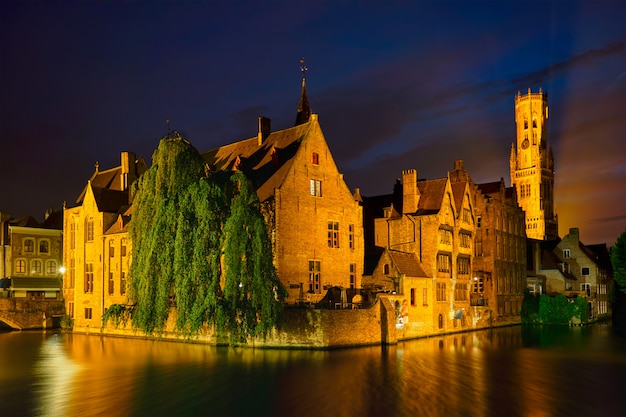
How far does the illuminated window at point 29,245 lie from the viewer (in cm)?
6850

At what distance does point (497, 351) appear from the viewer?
4069 cm

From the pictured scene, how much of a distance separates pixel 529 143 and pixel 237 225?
5733 inches

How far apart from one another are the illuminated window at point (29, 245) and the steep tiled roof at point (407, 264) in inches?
1652

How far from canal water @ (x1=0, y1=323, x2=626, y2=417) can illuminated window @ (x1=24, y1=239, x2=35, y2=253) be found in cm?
2641

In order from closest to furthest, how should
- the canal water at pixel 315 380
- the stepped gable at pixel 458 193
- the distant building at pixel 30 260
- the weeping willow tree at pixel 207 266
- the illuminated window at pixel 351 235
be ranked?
the canal water at pixel 315 380 < the weeping willow tree at pixel 207 266 < the illuminated window at pixel 351 235 < the stepped gable at pixel 458 193 < the distant building at pixel 30 260

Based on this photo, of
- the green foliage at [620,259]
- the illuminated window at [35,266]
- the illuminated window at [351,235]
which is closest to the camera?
the illuminated window at [351,235]

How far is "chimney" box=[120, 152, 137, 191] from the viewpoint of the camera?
2512 inches

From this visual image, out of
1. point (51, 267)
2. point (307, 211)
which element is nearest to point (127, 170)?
point (51, 267)

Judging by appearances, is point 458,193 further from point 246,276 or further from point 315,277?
point 246,276

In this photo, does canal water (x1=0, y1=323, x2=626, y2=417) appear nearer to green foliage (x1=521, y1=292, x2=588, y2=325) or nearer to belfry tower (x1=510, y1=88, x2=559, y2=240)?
green foliage (x1=521, y1=292, x2=588, y2=325)

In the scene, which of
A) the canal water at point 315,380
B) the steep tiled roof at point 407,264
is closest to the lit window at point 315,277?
the steep tiled roof at point 407,264

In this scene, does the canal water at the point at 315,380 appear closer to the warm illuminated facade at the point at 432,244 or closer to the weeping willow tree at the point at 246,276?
the weeping willow tree at the point at 246,276

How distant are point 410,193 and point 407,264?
7306 millimetres

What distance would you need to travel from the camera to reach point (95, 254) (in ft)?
184
